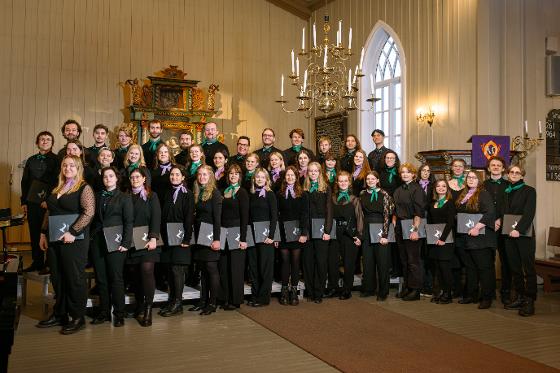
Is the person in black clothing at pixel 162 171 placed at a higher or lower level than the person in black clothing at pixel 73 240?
higher

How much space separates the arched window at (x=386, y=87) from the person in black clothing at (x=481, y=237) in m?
4.27

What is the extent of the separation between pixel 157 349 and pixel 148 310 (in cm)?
84

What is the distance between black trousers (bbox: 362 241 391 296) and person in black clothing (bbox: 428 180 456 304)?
1.62 feet

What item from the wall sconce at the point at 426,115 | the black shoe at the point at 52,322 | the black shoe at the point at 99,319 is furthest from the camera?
the wall sconce at the point at 426,115

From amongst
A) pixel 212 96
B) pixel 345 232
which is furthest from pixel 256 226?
pixel 212 96

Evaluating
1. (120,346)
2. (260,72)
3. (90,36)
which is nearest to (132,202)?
(120,346)

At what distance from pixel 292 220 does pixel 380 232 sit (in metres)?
1.00

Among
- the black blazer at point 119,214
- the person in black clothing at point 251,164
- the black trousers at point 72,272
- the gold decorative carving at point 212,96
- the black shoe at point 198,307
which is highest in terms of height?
the gold decorative carving at point 212,96

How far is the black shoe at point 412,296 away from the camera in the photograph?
6.28m

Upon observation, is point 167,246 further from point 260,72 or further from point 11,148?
point 260,72

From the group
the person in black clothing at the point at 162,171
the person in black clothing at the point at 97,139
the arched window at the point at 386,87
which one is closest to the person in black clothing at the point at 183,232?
the person in black clothing at the point at 162,171

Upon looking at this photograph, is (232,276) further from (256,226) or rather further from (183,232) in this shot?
(183,232)

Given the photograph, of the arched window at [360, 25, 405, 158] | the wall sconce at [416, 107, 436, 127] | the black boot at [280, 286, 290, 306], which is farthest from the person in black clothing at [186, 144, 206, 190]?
the arched window at [360, 25, 405, 158]

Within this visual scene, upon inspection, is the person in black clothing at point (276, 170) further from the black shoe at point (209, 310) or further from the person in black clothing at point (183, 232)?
the black shoe at point (209, 310)
